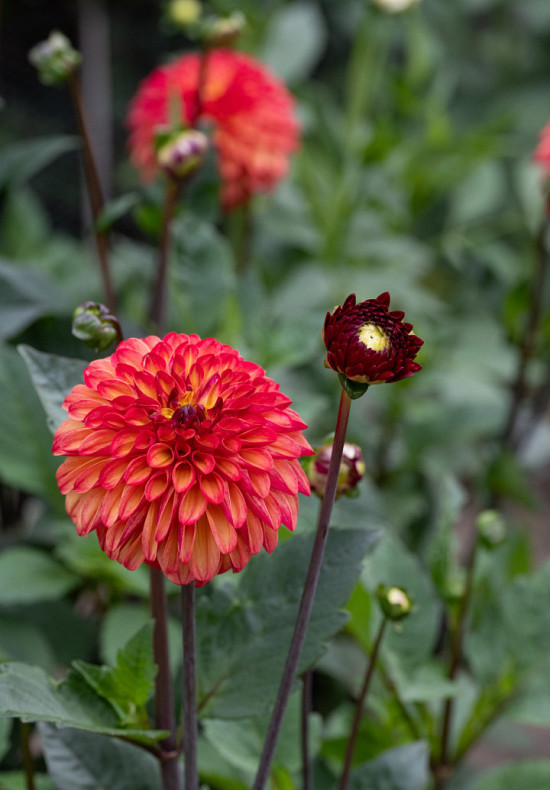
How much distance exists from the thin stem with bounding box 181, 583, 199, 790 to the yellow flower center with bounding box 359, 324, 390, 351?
0.10 meters

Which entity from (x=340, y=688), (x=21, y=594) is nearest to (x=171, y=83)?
(x=21, y=594)

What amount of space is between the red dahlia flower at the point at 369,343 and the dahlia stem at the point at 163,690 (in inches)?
4.9

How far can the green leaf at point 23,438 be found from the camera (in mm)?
585

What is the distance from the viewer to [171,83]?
716mm

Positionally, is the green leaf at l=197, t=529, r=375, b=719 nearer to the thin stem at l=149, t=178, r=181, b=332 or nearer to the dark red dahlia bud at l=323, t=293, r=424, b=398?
the dark red dahlia bud at l=323, t=293, r=424, b=398

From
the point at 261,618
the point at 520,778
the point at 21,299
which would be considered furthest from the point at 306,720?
the point at 21,299

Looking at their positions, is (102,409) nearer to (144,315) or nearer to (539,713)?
(539,713)

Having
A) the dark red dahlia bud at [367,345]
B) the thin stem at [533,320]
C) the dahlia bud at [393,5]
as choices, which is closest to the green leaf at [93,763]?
the dark red dahlia bud at [367,345]

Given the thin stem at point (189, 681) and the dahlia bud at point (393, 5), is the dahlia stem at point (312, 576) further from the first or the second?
the dahlia bud at point (393, 5)

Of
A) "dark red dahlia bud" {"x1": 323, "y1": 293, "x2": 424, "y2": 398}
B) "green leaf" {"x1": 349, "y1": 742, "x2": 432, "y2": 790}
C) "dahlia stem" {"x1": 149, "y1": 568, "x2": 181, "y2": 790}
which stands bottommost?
"green leaf" {"x1": 349, "y1": 742, "x2": 432, "y2": 790}

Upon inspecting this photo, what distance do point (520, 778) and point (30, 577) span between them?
37cm

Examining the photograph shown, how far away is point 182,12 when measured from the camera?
0.78 metres

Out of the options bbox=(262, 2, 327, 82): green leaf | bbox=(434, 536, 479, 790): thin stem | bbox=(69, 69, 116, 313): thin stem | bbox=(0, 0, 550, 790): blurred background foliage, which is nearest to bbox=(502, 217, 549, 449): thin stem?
bbox=(0, 0, 550, 790): blurred background foliage

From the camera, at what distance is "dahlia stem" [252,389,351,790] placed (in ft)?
0.85
